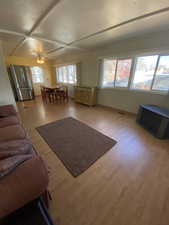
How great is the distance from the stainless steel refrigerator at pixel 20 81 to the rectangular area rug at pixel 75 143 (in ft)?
12.6

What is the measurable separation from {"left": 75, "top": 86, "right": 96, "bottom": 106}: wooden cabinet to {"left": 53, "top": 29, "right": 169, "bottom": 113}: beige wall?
0.33 m

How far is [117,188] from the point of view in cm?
127

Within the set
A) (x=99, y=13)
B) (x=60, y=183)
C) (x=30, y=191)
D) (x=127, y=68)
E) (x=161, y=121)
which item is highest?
(x=99, y=13)

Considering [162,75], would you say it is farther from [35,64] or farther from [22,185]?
[35,64]

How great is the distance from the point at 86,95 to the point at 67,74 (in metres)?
2.53

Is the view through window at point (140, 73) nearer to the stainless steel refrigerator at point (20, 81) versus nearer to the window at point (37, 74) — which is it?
the stainless steel refrigerator at point (20, 81)

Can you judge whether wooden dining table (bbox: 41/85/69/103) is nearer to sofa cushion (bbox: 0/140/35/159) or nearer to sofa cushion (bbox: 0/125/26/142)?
sofa cushion (bbox: 0/125/26/142)

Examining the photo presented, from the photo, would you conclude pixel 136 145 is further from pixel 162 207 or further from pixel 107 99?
pixel 107 99

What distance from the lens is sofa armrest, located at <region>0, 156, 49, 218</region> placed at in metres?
0.62

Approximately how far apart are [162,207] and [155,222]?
0.20 metres

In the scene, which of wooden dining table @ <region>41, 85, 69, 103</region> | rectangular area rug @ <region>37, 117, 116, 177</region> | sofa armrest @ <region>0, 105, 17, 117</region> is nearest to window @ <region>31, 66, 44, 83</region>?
wooden dining table @ <region>41, 85, 69, 103</region>

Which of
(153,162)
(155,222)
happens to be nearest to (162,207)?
(155,222)

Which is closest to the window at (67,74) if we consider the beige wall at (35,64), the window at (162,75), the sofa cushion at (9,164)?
the beige wall at (35,64)

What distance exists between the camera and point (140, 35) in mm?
2791
